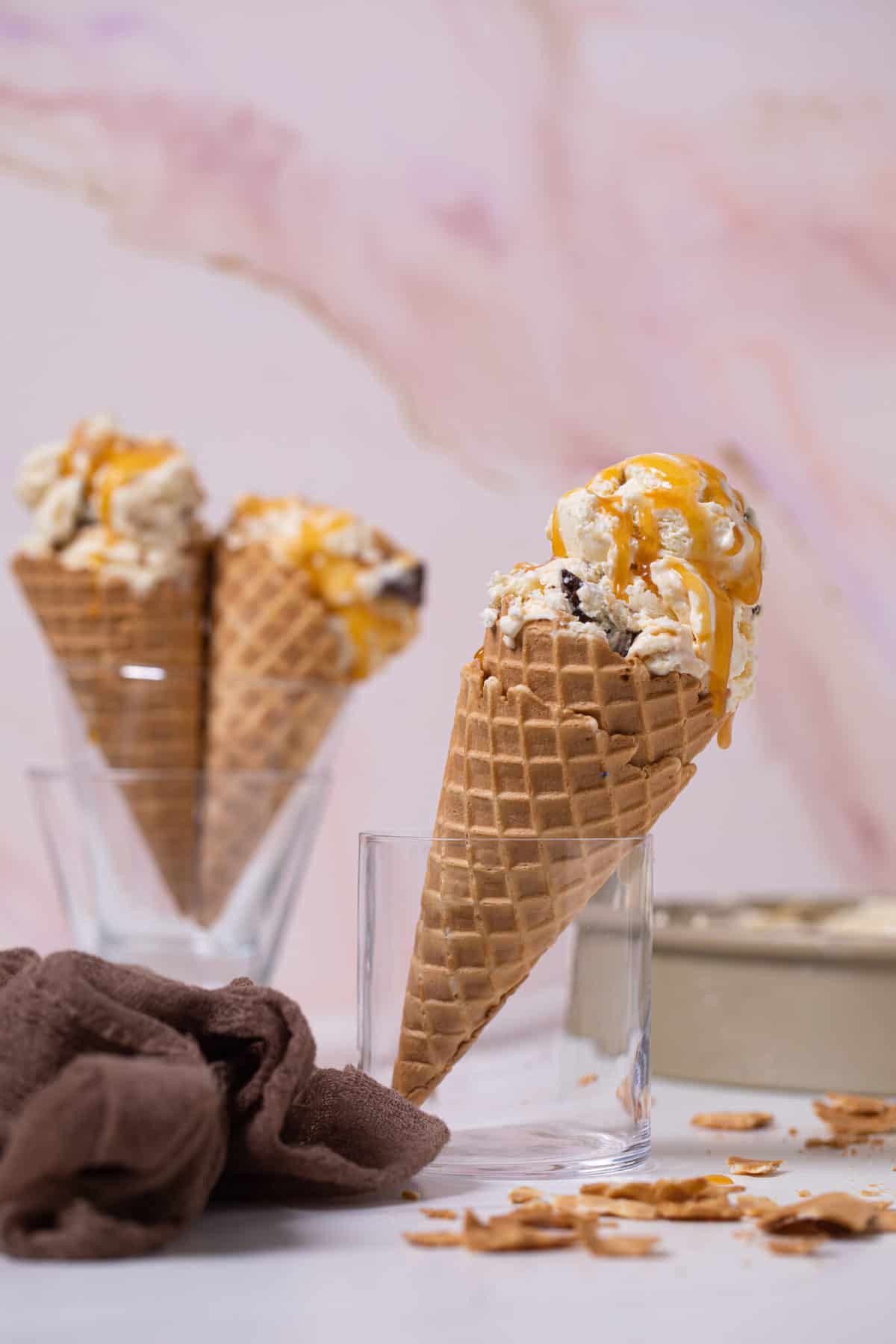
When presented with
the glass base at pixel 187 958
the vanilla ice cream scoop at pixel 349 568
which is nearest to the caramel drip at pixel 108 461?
the vanilla ice cream scoop at pixel 349 568

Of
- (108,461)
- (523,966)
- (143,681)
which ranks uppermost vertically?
(108,461)

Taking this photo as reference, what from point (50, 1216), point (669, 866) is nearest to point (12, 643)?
point (669, 866)

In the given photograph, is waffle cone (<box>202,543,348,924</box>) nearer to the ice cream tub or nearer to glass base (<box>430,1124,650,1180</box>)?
the ice cream tub

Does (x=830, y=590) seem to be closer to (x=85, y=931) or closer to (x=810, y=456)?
(x=810, y=456)

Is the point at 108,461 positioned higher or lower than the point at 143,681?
higher

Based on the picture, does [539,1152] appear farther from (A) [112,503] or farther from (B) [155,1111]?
(A) [112,503]

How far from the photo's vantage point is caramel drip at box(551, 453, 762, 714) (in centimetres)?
106

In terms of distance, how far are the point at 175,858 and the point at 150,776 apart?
0.10 meters

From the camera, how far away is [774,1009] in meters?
1.45

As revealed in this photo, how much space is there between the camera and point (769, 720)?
8.96 feet

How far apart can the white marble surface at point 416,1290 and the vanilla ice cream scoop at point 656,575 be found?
385 mm

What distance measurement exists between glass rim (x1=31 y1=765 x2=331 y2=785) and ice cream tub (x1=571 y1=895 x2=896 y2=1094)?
0.45 metres

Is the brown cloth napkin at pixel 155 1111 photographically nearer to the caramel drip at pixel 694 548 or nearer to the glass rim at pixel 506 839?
the glass rim at pixel 506 839

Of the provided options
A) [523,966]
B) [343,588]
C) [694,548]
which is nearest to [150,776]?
[343,588]
